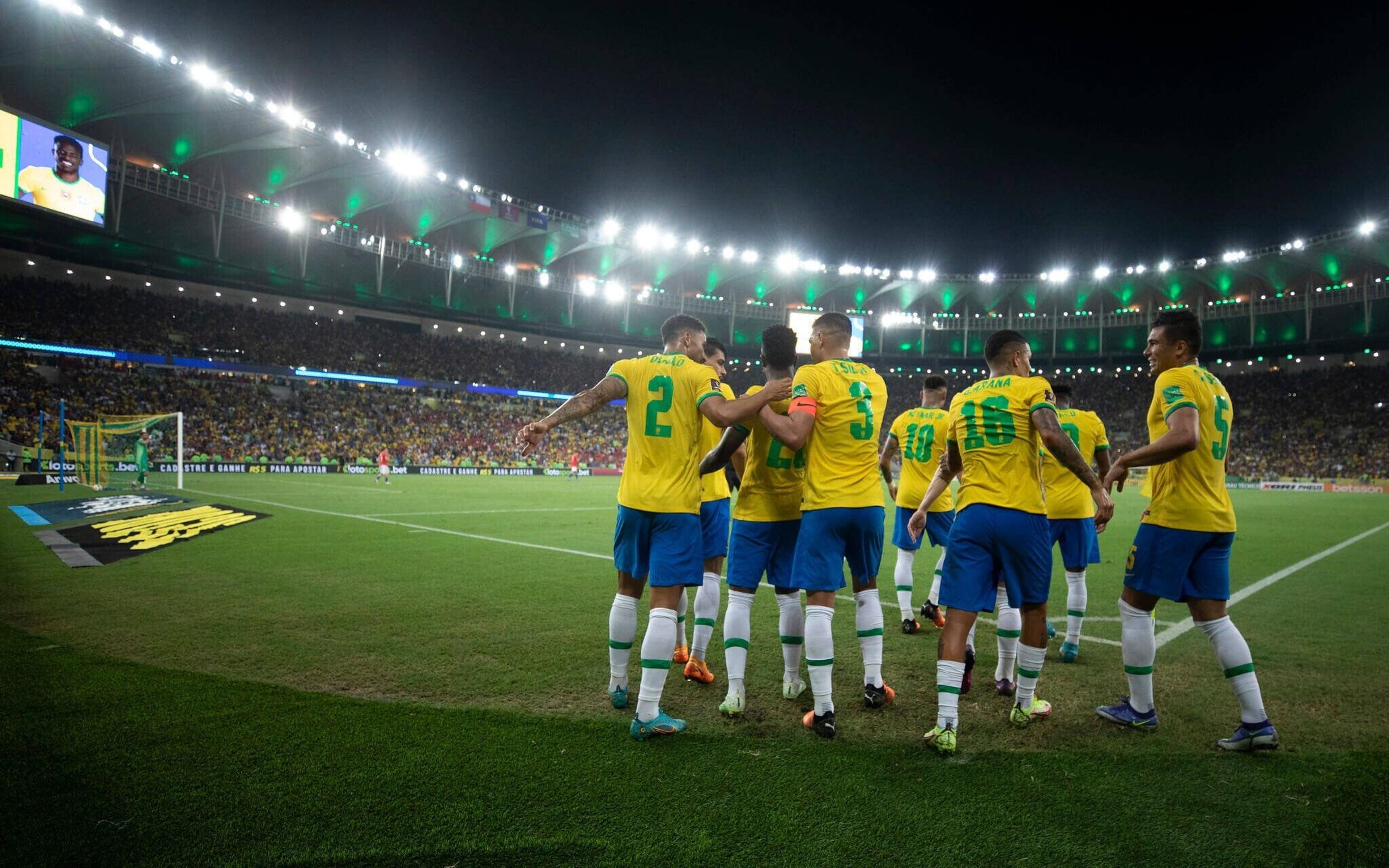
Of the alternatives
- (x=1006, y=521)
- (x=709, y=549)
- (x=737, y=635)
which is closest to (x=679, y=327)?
(x=709, y=549)

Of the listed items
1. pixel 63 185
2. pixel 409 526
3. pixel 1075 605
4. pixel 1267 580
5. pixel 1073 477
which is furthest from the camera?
pixel 63 185

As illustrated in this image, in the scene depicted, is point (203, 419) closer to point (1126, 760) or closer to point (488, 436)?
point (488, 436)

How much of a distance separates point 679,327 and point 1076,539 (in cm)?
386

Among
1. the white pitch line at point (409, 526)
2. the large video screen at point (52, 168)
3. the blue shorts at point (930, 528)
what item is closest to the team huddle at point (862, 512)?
the blue shorts at point (930, 528)

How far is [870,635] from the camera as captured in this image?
4.30 m

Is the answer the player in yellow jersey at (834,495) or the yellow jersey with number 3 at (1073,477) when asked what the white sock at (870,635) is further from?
the yellow jersey with number 3 at (1073,477)

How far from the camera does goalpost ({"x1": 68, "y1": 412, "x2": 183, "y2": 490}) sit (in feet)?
68.4

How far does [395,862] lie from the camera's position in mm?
2416

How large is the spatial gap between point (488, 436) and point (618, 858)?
47.3 metres

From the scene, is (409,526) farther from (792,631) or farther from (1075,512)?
(1075,512)

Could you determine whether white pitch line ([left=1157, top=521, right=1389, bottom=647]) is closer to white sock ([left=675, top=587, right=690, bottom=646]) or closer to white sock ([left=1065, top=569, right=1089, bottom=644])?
white sock ([left=1065, top=569, right=1089, bottom=644])

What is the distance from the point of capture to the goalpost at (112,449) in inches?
821

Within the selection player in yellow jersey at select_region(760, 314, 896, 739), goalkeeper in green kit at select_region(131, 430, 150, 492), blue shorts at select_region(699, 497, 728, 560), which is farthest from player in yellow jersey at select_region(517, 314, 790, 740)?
goalkeeper in green kit at select_region(131, 430, 150, 492)

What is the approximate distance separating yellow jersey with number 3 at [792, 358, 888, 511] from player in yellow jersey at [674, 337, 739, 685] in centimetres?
67
